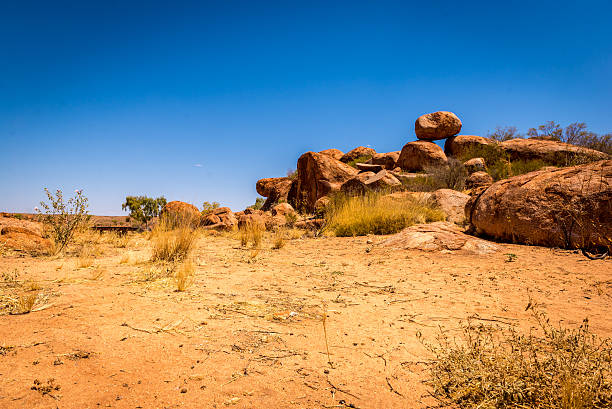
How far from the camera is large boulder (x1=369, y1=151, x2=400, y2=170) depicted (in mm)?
19648

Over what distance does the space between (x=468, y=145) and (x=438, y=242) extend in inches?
615

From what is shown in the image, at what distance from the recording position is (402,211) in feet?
27.0

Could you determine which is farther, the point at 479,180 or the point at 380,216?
the point at 479,180

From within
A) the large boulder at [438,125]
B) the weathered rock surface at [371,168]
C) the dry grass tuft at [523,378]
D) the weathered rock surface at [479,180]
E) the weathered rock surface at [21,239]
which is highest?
the large boulder at [438,125]

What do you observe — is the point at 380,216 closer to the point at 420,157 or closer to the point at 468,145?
the point at 420,157

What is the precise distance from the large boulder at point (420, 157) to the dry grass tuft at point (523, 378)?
15346mm

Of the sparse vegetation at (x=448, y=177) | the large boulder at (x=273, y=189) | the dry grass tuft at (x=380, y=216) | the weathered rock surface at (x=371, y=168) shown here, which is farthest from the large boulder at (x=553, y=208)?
the large boulder at (x=273, y=189)

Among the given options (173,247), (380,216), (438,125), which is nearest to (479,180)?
(380,216)

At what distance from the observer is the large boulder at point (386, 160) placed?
19.6 m

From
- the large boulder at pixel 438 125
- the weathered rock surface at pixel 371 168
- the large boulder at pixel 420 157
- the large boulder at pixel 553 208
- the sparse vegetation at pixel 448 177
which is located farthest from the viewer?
the large boulder at pixel 438 125

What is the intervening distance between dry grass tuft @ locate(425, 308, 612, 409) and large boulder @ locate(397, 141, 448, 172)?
15.3m

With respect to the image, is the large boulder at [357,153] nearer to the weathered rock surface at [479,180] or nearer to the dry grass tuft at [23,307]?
the weathered rock surface at [479,180]

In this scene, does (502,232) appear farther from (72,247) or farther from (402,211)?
(72,247)

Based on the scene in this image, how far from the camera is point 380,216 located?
8.26 metres
